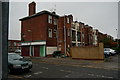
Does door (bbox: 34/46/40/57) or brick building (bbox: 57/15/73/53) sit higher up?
brick building (bbox: 57/15/73/53)

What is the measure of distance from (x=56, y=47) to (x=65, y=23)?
5759 millimetres

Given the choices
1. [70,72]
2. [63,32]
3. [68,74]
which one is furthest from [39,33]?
[68,74]

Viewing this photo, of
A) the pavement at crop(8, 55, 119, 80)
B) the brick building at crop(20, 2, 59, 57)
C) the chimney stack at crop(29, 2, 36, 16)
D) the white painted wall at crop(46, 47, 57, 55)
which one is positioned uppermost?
the chimney stack at crop(29, 2, 36, 16)

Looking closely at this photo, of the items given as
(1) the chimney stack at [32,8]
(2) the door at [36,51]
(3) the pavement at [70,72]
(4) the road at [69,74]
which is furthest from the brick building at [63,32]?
(4) the road at [69,74]

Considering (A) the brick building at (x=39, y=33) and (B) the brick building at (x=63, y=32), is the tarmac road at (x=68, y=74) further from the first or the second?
(A) the brick building at (x=39, y=33)

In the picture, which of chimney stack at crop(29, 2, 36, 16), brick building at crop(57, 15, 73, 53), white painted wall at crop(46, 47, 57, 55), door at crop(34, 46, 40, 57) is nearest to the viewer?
white painted wall at crop(46, 47, 57, 55)

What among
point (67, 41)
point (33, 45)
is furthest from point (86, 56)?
point (33, 45)

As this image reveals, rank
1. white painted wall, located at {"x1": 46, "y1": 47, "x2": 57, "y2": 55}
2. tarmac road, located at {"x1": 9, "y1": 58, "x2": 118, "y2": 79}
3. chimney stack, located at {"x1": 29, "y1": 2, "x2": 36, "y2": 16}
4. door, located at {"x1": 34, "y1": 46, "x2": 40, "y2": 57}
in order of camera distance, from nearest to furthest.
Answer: tarmac road, located at {"x1": 9, "y1": 58, "x2": 118, "y2": 79}, white painted wall, located at {"x1": 46, "y1": 47, "x2": 57, "y2": 55}, door, located at {"x1": 34, "y1": 46, "x2": 40, "y2": 57}, chimney stack, located at {"x1": 29, "y1": 2, "x2": 36, "y2": 16}

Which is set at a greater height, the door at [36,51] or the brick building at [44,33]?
the brick building at [44,33]

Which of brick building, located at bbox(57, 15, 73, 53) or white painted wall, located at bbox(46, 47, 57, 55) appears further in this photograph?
brick building, located at bbox(57, 15, 73, 53)

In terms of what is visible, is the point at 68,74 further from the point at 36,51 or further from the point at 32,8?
the point at 32,8

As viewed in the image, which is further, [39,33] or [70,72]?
[39,33]

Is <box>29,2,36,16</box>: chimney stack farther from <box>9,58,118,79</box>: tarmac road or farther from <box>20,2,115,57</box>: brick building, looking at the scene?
<box>9,58,118,79</box>: tarmac road

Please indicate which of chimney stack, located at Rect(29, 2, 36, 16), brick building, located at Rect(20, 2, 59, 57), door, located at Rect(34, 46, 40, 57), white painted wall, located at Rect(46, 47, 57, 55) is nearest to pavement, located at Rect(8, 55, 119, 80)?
white painted wall, located at Rect(46, 47, 57, 55)
